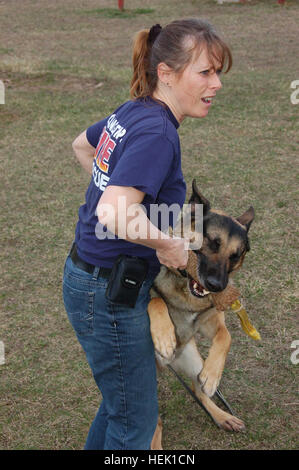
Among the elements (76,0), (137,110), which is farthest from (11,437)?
(76,0)

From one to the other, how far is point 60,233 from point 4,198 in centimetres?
123

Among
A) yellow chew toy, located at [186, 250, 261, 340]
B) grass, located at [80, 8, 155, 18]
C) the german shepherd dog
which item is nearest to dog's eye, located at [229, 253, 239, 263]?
the german shepherd dog

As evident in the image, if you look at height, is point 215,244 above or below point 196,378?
above

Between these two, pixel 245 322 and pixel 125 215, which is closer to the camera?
pixel 125 215

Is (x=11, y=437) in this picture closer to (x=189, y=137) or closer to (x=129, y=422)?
(x=129, y=422)

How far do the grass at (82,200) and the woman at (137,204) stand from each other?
121cm

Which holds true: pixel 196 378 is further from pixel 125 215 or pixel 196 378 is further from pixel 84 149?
pixel 125 215

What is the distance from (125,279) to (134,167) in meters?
0.49

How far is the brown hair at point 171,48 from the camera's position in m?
2.24

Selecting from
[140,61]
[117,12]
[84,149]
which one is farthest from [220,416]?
[117,12]

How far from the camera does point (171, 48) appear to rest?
2.26 meters

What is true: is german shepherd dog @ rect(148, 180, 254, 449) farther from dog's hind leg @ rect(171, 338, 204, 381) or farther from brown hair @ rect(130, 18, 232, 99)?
brown hair @ rect(130, 18, 232, 99)

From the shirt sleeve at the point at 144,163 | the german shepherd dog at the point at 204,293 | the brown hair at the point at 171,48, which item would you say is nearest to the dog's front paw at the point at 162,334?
the german shepherd dog at the point at 204,293

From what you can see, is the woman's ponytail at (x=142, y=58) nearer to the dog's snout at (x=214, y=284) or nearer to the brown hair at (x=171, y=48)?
the brown hair at (x=171, y=48)
